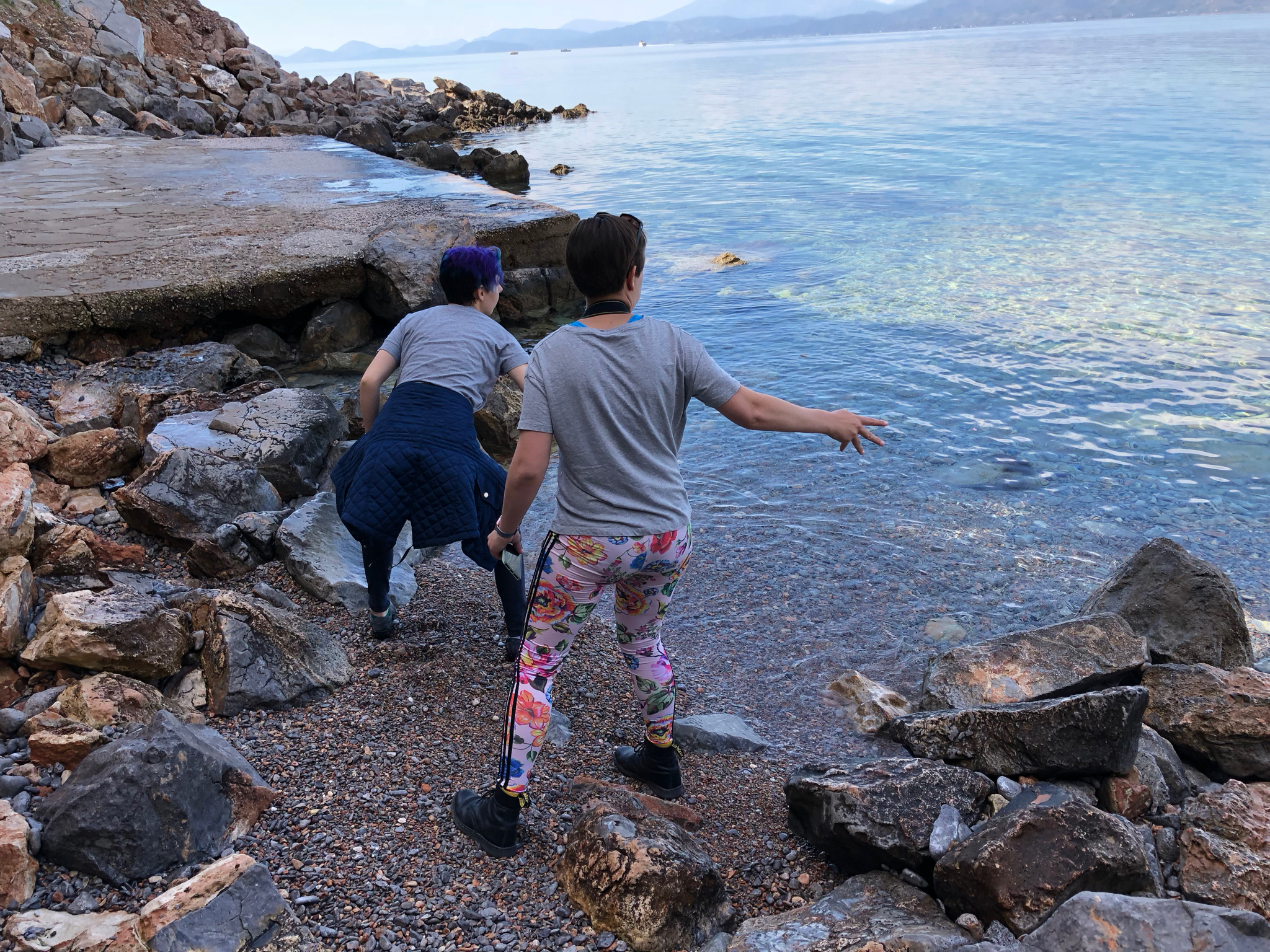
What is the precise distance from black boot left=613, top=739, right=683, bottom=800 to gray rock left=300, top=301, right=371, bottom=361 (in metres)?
6.28

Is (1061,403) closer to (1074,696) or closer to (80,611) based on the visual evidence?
(1074,696)

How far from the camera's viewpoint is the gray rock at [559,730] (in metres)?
3.51

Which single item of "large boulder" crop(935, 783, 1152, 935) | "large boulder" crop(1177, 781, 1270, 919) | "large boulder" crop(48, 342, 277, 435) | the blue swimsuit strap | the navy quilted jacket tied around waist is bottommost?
"large boulder" crop(1177, 781, 1270, 919)

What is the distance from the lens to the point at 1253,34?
70.3m

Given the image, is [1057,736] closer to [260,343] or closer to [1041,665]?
[1041,665]

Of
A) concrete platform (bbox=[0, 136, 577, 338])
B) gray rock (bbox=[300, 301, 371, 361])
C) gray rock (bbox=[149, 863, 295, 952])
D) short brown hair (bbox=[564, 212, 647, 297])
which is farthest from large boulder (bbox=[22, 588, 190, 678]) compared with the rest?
gray rock (bbox=[300, 301, 371, 361])

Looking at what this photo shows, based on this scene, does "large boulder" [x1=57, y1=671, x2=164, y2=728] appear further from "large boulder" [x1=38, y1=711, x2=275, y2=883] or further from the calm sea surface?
the calm sea surface

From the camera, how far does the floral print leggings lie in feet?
8.73

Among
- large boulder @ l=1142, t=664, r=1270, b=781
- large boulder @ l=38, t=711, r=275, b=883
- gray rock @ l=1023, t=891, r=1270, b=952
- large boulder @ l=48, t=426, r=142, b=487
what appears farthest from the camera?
large boulder @ l=48, t=426, r=142, b=487

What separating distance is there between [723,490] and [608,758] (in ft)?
12.0

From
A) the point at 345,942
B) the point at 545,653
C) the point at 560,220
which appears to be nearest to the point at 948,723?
the point at 545,653

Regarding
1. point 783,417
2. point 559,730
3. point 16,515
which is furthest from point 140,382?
point 783,417

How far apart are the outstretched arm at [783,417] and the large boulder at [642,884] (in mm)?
1268

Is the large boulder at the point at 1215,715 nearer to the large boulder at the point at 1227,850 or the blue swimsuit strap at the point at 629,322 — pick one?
the large boulder at the point at 1227,850
